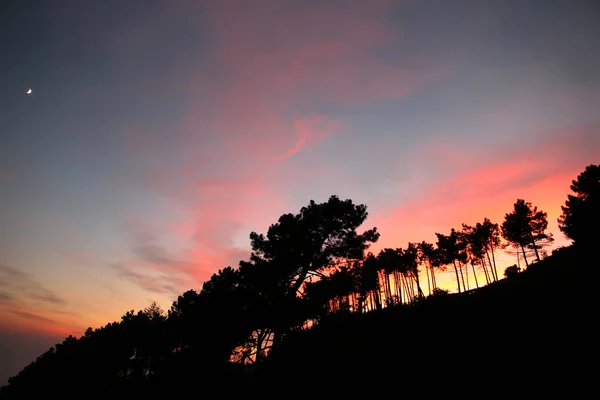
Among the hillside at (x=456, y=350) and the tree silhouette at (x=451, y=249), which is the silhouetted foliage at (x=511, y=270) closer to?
the tree silhouette at (x=451, y=249)

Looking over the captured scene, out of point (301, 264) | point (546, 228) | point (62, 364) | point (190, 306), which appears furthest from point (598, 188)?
point (62, 364)

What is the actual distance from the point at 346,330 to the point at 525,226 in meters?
54.1

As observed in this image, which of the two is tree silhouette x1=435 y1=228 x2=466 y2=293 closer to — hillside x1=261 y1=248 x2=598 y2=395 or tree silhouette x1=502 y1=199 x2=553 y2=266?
tree silhouette x1=502 y1=199 x2=553 y2=266

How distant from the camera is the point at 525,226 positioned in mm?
50594

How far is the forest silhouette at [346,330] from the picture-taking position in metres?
7.61

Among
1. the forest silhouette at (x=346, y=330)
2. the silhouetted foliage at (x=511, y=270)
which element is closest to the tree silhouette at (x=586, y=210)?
Result: the forest silhouette at (x=346, y=330)

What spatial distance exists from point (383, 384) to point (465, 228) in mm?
60149

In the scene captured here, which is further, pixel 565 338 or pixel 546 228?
pixel 546 228

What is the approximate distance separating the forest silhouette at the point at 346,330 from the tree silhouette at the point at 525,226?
18cm

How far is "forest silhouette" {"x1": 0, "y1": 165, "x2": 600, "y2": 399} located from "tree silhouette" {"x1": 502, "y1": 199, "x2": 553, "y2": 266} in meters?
0.18

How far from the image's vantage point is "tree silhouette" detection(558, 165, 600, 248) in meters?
27.1

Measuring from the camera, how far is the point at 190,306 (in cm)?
2966

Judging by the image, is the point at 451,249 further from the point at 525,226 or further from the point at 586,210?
the point at 586,210

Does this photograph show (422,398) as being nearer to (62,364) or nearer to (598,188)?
(598,188)
